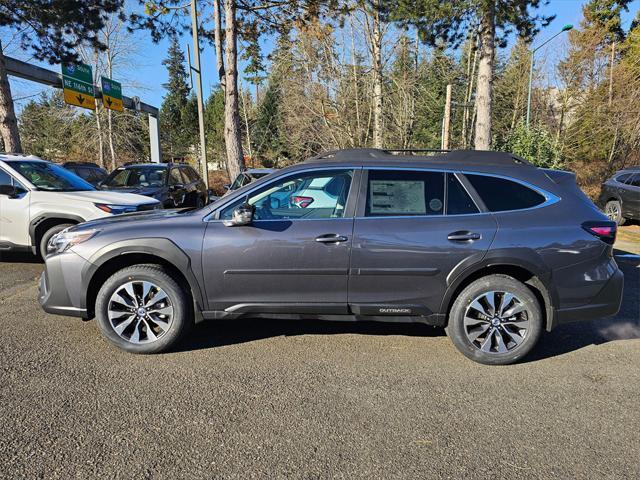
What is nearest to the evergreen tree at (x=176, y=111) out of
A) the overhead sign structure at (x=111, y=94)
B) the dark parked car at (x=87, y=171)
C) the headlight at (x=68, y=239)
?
the overhead sign structure at (x=111, y=94)

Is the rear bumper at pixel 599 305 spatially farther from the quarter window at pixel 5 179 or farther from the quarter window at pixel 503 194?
the quarter window at pixel 5 179

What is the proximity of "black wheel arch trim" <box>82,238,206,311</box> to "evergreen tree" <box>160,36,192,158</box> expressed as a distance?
48.4 meters

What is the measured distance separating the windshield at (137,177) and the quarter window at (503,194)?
832 centimetres

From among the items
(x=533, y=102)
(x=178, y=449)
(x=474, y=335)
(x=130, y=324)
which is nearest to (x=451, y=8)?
(x=474, y=335)

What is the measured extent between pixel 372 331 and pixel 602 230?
2.17 metres

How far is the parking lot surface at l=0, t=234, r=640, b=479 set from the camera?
2424mm

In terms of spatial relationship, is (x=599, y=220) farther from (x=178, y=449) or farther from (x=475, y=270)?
(x=178, y=449)

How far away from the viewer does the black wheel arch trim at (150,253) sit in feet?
11.9

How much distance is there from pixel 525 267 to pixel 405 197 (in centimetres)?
112

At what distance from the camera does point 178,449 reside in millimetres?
2518

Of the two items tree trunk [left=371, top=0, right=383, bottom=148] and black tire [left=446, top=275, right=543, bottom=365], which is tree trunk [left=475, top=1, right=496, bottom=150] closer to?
tree trunk [left=371, top=0, right=383, bottom=148]

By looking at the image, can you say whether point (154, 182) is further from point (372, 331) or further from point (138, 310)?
point (372, 331)

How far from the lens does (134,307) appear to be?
3.69 meters

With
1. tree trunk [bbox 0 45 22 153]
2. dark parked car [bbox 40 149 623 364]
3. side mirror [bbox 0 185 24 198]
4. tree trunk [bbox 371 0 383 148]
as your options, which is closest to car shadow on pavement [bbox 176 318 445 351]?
dark parked car [bbox 40 149 623 364]
